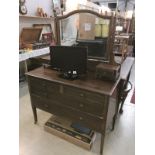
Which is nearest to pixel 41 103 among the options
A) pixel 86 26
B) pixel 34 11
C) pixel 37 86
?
pixel 37 86

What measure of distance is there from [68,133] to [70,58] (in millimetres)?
948

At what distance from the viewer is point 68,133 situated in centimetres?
183

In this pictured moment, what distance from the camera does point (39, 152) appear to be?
5.56ft

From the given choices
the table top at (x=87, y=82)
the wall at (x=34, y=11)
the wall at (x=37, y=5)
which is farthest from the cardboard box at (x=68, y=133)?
the wall at (x=37, y=5)

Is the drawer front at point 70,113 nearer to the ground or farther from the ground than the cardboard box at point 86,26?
nearer to the ground

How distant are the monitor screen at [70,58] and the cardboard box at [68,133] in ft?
2.43

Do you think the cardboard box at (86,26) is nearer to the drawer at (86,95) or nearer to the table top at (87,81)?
the table top at (87,81)

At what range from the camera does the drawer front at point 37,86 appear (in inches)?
68.1

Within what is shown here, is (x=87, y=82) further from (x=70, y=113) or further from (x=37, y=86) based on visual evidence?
(x=37, y=86)
